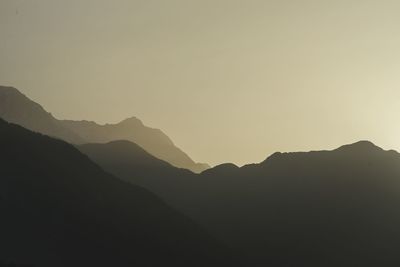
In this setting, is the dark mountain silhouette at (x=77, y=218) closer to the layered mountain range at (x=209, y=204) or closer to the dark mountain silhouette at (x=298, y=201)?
the layered mountain range at (x=209, y=204)

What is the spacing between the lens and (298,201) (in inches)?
4604

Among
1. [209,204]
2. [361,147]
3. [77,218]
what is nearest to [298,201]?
[209,204]

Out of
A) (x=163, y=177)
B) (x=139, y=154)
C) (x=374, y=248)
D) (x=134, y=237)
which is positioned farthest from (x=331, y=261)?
(x=139, y=154)

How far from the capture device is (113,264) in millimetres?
64812

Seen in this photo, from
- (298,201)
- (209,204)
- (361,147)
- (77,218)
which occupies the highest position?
(361,147)

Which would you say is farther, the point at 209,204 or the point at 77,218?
the point at 209,204

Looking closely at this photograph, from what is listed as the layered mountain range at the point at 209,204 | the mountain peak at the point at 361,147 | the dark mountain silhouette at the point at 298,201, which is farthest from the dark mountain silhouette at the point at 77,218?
the mountain peak at the point at 361,147

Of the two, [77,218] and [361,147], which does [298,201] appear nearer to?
[361,147]

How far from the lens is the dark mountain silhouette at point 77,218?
6209 cm

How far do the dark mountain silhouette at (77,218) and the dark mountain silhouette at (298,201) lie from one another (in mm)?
15147

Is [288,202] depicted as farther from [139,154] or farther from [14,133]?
[14,133]

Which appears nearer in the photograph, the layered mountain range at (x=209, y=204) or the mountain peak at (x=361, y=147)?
the layered mountain range at (x=209, y=204)

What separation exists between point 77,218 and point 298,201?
60056 millimetres

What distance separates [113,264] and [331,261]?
4639 centimetres
